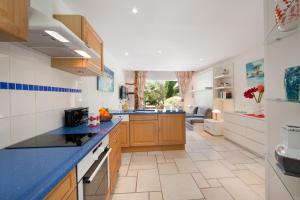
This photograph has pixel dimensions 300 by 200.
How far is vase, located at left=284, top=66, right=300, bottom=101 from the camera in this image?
105 centimetres

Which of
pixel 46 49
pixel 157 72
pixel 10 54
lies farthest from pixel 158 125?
pixel 157 72

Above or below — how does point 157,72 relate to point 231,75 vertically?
above

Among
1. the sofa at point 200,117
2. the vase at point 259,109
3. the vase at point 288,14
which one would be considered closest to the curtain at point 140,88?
the sofa at point 200,117

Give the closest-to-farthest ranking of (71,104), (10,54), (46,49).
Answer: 1. (10,54)
2. (46,49)
3. (71,104)

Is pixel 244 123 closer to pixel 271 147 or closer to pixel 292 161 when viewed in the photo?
pixel 271 147

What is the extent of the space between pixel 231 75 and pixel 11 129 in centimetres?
536

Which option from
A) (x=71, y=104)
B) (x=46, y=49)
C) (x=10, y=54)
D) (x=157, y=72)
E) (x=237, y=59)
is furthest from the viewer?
(x=157, y=72)

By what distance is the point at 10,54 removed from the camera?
1.29 metres

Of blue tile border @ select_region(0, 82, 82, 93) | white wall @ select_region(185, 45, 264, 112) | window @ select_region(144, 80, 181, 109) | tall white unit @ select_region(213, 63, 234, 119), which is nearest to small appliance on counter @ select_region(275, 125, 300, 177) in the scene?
blue tile border @ select_region(0, 82, 82, 93)

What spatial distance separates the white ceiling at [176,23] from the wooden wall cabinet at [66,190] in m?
2.03

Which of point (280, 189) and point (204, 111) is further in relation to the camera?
point (204, 111)

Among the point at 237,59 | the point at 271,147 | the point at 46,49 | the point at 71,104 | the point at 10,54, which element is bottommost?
the point at 271,147

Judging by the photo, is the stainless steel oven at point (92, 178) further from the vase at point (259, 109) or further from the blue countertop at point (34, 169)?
the vase at point (259, 109)

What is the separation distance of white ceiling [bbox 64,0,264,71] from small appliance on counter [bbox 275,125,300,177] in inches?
71.9
